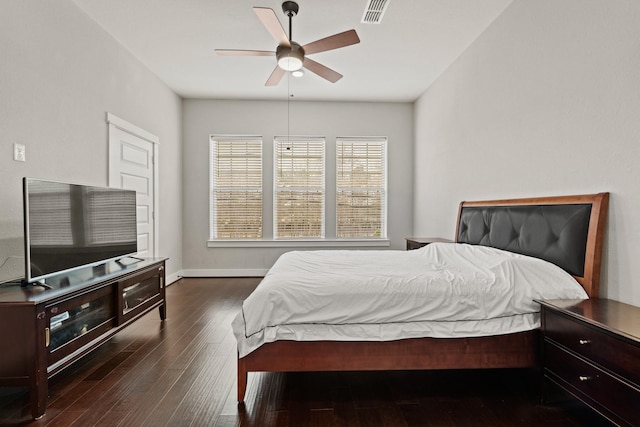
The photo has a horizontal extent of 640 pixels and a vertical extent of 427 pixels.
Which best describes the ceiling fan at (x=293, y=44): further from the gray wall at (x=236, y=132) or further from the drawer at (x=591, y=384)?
the drawer at (x=591, y=384)

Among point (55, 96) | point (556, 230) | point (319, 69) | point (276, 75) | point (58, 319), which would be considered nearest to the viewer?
point (58, 319)

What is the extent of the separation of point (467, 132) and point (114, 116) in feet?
12.6

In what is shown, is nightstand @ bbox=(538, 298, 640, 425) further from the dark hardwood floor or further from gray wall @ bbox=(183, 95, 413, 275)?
gray wall @ bbox=(183, 95, 413, 275)

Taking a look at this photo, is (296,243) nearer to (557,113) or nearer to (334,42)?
(334,42)

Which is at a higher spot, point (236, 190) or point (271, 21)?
point (271, 21)

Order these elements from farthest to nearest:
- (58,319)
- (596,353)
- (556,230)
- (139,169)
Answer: (139,169) < (556,230) < (58,319) < (596,353)

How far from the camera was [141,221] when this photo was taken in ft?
13.1

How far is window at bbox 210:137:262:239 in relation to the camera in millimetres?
5324

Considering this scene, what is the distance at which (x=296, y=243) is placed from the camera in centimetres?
530

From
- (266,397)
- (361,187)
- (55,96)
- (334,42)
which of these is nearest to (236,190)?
(361,187)

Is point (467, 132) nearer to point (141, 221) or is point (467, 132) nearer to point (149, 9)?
point (149, 9)

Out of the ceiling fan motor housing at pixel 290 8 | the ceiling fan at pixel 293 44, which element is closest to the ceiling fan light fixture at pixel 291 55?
the ceiling fan at pixel 293 44

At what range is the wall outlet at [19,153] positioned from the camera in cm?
227

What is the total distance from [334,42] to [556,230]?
7.22ft
